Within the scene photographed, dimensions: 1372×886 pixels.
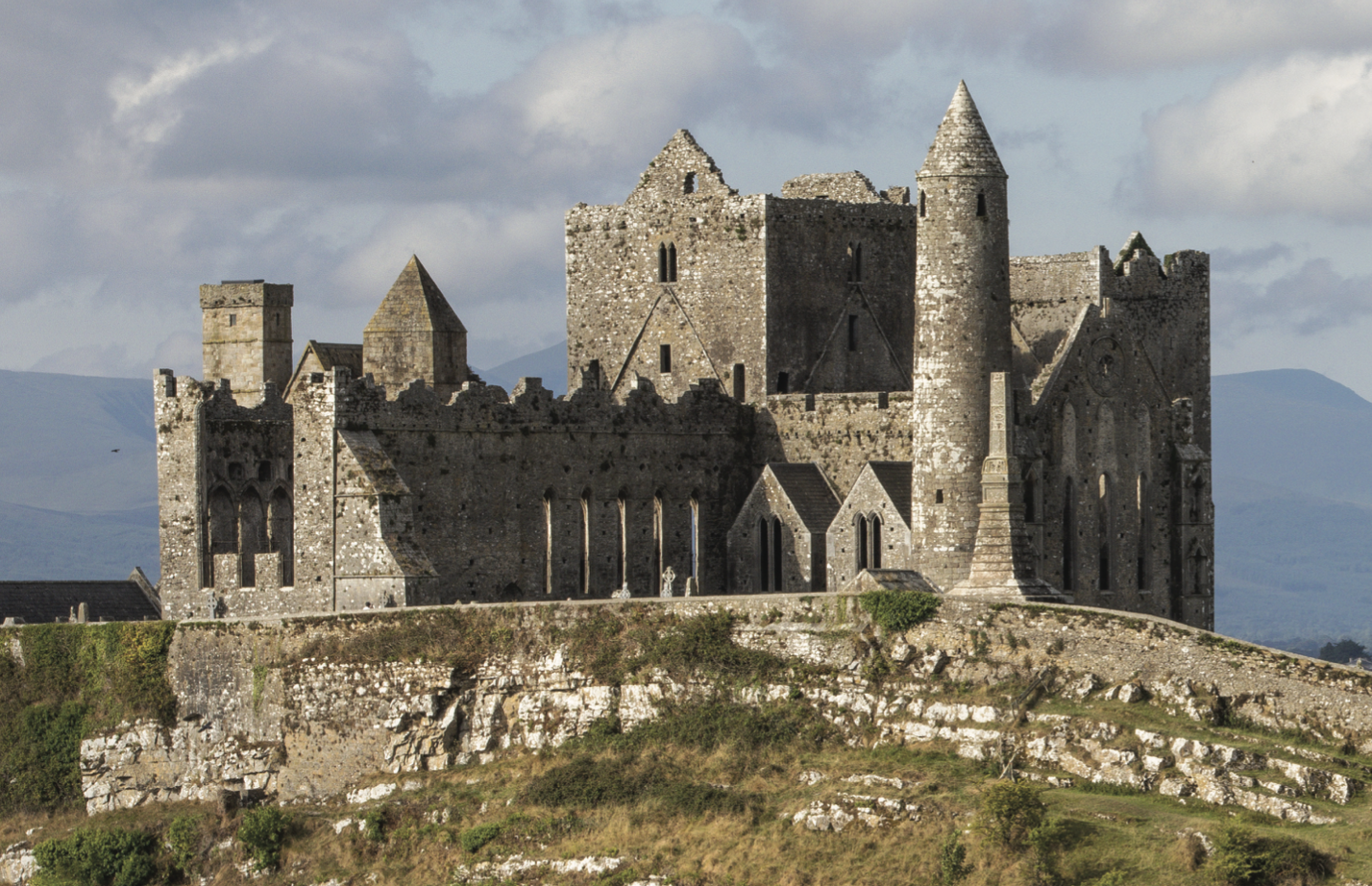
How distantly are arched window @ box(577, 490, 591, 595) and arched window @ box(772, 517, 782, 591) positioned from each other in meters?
5.30

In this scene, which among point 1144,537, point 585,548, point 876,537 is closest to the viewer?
point 876,537

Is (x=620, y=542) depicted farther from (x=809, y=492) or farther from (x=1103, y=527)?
(x=1103, y=527)

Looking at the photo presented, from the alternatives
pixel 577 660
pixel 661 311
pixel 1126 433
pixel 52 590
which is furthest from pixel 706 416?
pixel 52 590

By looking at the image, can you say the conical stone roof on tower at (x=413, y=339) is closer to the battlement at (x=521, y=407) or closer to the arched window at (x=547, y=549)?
the battlement at (x=521, y=407)

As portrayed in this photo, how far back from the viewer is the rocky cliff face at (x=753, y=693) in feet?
158

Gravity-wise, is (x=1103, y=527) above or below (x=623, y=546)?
above

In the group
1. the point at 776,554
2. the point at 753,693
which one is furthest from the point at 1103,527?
the point at 753,693

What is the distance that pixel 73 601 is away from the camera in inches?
3009

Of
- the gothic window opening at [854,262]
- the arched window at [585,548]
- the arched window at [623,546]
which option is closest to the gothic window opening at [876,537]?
the arched window at [623,546]

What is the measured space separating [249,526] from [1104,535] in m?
23.7

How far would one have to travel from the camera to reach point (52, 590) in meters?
76.9

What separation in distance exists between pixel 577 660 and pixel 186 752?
10.4 meters

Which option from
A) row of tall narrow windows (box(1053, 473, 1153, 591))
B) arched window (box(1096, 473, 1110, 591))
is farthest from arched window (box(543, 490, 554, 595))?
arched window (box(1096, 473, 1110, 591))

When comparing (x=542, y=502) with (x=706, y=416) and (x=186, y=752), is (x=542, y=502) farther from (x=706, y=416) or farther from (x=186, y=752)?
(x=186, y=752)
